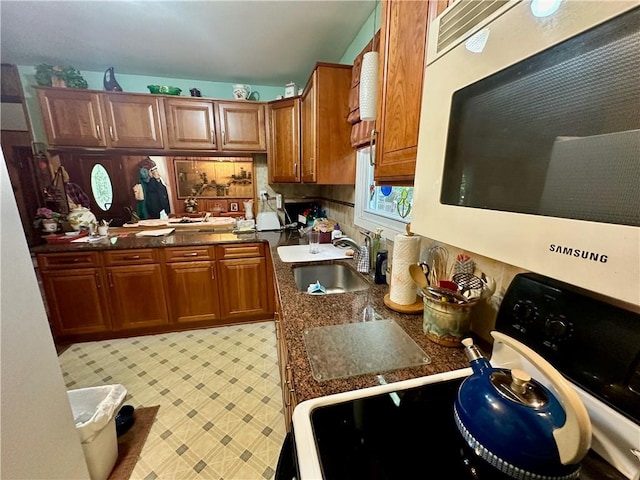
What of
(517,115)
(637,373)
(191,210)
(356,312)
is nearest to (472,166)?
(517,115)

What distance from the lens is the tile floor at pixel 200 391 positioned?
129 cm

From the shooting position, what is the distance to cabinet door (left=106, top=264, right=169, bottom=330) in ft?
7.36

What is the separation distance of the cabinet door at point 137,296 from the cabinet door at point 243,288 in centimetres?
54

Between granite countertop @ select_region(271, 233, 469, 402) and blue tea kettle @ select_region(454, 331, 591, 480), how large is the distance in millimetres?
232

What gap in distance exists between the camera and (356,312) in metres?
0.98

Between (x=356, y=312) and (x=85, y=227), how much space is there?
2.89m

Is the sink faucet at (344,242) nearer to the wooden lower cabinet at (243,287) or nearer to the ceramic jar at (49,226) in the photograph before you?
the wooden lower cabinet at (243,287)

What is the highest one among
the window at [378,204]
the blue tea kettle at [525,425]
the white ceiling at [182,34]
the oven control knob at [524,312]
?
the white ceiling at [182,34]

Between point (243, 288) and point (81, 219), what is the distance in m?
1.69

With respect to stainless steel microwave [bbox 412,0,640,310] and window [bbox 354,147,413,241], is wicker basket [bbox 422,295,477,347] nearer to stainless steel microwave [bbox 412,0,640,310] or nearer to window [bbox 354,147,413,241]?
stainless steel microwave [bbox 412,0,640,310]

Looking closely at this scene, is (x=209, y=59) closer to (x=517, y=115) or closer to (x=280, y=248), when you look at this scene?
(x=280, y=248)

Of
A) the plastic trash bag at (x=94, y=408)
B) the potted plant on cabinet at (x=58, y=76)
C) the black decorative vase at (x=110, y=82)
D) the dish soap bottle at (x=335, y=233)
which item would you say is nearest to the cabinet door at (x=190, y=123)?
the black decorative vase at (x=110, y=82)

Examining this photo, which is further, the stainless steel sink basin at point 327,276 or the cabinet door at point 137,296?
the cabinet door at point 137,296

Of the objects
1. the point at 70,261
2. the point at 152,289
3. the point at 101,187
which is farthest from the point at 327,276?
the point at 101,187
